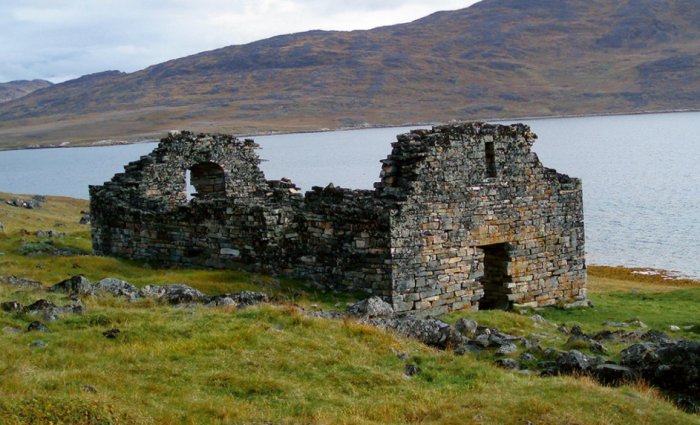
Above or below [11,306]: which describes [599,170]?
below

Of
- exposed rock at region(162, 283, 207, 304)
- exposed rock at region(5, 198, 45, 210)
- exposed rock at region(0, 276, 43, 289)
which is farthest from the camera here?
exposed rock at region(5, 198, 45, 210)

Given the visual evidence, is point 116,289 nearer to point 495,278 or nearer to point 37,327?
point 37,327

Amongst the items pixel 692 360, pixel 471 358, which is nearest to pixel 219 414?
pixel 471 358

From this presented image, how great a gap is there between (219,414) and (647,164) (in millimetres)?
97724

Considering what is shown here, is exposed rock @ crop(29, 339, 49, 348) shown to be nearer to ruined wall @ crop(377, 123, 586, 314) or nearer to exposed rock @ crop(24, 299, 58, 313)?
exposed rock @ crop(24, 299, 58, 313)

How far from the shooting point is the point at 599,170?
93.9 m

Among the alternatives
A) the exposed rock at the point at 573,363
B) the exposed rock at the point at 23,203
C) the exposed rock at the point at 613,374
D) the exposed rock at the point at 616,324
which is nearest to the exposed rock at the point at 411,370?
the exposed rock at the point at 573,363

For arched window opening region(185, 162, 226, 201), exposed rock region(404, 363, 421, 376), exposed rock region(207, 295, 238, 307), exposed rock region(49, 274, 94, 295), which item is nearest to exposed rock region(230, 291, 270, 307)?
exposed rock region(207, 295, 238, 307)

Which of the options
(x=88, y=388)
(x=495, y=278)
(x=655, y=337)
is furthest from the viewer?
(x=495, y=278)

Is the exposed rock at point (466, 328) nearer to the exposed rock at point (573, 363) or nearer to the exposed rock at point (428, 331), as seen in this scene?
the exposed rock at point (428, 331)

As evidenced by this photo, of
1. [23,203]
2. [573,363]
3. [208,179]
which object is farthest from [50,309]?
[23,203]

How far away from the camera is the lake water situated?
53.6 metres

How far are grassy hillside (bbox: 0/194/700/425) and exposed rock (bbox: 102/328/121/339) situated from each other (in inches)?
5.5

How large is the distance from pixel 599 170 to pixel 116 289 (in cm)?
8385
